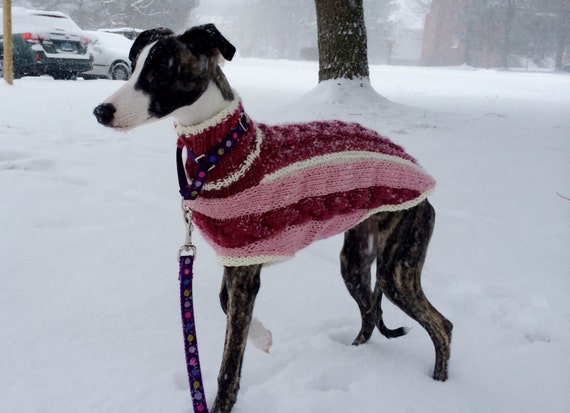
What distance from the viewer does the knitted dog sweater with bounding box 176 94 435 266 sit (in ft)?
6.08

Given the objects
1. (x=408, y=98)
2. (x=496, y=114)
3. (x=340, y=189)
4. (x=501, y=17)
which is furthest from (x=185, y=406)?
(x=501, y=17)

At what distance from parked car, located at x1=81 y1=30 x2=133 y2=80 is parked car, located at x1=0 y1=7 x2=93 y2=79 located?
33.0 inches

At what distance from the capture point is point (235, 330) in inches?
77.7

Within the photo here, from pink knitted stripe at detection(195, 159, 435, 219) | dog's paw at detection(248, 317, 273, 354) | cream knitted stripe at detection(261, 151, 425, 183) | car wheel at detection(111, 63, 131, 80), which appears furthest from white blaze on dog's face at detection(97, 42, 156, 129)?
car wheel at detection(111, 63, 131, 80)

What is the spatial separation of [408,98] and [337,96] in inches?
152

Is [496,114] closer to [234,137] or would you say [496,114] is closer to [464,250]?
[464,250]

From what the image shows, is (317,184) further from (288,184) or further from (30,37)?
(30,37)

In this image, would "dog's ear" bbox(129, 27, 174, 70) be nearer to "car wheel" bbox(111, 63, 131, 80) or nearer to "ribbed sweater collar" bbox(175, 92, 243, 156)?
"ribbed sweater collar" bbox(175, 92, 243, 156)

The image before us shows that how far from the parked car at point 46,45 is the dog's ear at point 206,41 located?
11.8m

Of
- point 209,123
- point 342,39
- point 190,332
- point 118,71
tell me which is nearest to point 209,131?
point 209,123

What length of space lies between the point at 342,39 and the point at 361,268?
5719mm

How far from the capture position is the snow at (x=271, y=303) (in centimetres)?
209

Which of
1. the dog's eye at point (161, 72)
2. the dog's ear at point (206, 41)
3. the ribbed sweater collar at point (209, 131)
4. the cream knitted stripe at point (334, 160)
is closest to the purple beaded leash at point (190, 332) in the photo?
the ribbed sweater collar at point (209, 131)

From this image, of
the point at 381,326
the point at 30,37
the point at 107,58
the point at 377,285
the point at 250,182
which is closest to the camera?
the point at 250,182
